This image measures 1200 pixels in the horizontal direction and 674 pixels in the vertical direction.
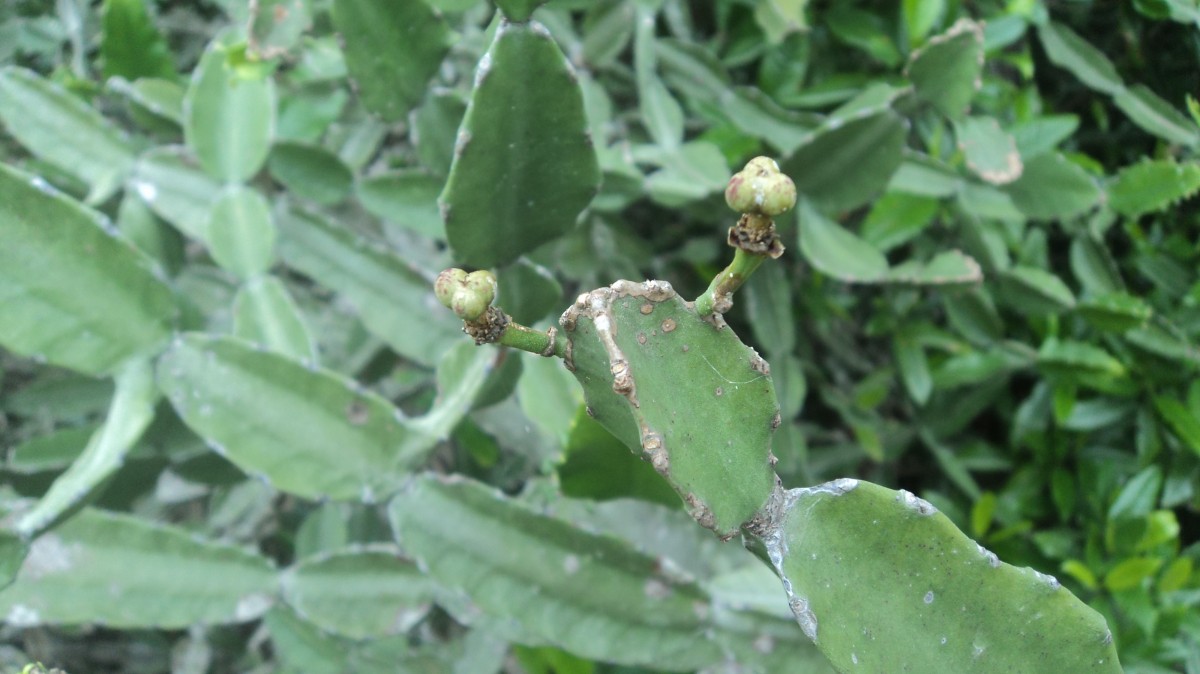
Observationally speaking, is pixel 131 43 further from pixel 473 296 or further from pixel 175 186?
pixel 473 296

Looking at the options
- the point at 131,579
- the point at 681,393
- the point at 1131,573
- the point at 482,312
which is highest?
the point at 482,312

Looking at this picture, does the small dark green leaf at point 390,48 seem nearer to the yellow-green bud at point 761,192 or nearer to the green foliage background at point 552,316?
the green foliage background at point 552,316

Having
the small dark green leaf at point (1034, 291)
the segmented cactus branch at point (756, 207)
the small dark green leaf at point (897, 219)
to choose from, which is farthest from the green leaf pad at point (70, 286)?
the small dark green leaf at point (1034, 291)

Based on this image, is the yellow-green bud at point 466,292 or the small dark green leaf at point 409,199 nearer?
the yellow-green bud at point 466,292

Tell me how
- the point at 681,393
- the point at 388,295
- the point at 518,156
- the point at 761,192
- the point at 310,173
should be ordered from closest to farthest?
the point at 761,192 < the point at 681,393 < the point at 518,156 < the point at 388,295 < the point at 310,173

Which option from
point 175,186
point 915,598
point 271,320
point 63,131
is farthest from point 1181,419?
point 63,131

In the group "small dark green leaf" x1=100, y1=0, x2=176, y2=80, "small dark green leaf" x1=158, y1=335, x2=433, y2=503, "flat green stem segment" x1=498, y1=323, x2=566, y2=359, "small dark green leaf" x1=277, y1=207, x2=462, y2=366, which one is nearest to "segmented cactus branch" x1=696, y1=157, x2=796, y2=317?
"flat green stem segment" x1=498, y1=323, x2=566, y2=359
